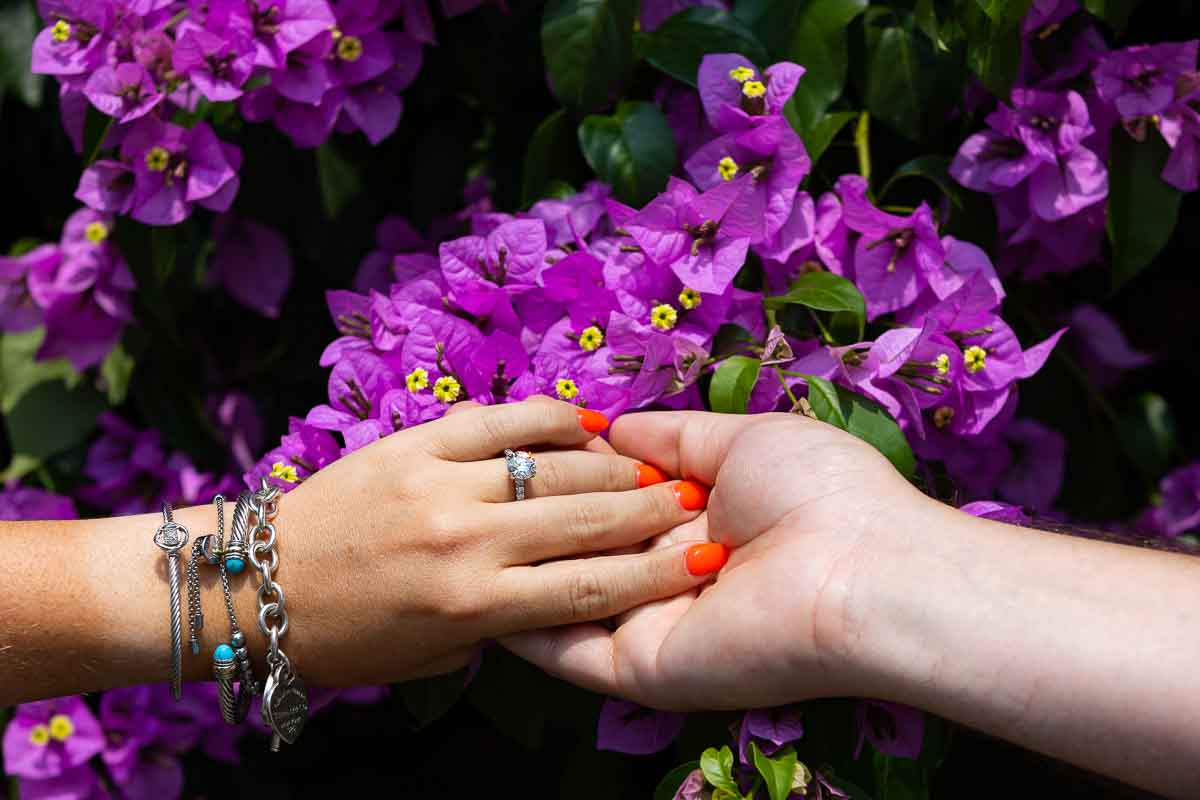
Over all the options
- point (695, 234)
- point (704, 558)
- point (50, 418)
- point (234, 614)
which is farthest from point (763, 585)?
point (50, 418)

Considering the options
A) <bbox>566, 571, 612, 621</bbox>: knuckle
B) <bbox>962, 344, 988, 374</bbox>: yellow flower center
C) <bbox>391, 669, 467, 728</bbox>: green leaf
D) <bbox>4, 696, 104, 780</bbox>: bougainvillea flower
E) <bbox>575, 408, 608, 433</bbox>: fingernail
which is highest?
<bbox>962, 344, 988, 374</bbox>: yellow flower center

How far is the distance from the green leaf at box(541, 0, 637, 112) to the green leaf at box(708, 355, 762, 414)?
33 cm

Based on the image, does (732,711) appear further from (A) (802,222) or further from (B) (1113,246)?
(B) (1113,246)

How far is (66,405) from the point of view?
1.47 meters

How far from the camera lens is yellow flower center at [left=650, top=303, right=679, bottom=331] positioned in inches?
38.2

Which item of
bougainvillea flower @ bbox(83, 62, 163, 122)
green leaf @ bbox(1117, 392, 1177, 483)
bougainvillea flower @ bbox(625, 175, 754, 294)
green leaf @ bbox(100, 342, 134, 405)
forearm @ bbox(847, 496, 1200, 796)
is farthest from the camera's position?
green leaf @ bbox(1117, 392, 1177, 483)

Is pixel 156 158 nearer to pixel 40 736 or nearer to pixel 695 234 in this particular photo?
pixel 695 234

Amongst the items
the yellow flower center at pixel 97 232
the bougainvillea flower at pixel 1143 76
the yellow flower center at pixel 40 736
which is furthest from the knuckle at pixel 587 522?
the yellow flower center at pixel 40 736

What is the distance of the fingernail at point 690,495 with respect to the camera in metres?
0.98

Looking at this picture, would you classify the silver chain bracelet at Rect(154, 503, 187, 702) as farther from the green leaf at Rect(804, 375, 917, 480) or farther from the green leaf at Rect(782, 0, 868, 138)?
the green leaf at Rect(782, 0, 868, 138)

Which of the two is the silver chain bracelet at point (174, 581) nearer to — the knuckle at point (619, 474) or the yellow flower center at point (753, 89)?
the knuckle at point (619, 474)

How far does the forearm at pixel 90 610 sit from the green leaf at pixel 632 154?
474 millimetres

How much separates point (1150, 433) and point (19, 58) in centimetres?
159

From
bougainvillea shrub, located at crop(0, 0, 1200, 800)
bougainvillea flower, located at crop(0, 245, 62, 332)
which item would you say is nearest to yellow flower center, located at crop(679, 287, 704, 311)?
bougainvillea shrub, located at crop(0, 0, 1200, 800)
